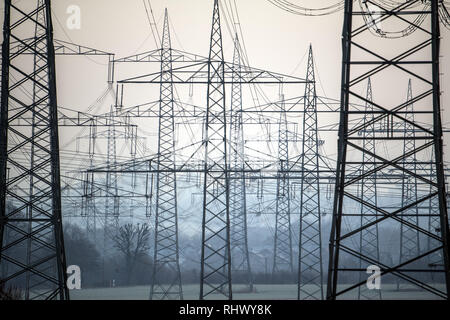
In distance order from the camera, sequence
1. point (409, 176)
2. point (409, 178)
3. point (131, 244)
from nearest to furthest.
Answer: point (409, 176), point (409, 178), point (131, 244)

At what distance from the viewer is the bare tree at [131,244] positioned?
4638cm

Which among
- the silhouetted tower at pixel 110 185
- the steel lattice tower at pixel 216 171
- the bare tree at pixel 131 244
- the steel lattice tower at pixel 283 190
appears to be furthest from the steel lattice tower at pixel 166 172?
the steel lattice tower at pixel 283 190

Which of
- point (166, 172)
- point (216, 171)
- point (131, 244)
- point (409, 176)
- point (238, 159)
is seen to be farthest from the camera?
point (131, 244)

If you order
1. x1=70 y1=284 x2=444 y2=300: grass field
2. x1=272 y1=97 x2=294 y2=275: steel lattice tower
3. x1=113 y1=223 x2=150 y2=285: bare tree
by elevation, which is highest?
x1=272 y1=97 x2=294 y2=275: steel lattice tower

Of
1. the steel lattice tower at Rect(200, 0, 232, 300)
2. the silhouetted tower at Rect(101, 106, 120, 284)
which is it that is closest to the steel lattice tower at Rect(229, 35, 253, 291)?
the steel lattice tower at Rect(200, 0, 232, 300)

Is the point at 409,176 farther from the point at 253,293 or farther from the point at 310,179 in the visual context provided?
the point at 253,293

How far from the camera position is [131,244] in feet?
162

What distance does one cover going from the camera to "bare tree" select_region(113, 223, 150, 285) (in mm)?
46378

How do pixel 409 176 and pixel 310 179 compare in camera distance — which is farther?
pixel 310 179

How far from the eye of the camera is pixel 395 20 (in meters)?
34.4

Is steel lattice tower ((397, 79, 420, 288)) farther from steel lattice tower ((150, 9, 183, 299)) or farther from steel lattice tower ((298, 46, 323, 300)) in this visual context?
steel lattice tower ((150, 9, 183, 299))

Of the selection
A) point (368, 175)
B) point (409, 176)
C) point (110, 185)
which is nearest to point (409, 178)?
point (409, 176)
